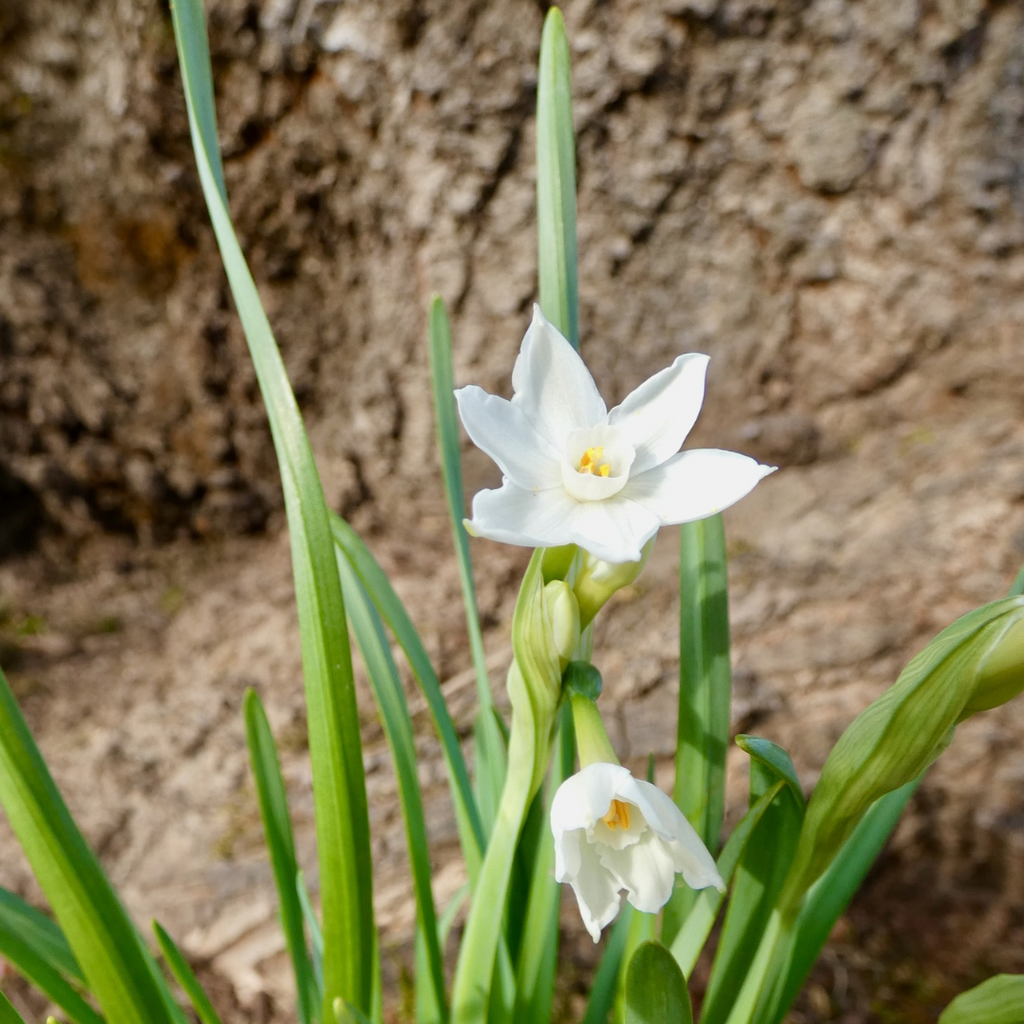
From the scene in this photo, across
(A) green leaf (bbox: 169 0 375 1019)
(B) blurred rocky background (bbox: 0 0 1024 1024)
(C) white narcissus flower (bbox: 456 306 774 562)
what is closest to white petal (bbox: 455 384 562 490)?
(C) white narcissus flower (bbox: 456 306 774 562)

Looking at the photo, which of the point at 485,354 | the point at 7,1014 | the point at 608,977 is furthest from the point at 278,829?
the point at 485,354

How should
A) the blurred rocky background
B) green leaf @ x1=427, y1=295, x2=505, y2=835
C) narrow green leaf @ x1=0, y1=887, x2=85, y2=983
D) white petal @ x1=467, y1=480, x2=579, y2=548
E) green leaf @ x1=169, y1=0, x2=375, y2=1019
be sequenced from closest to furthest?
white petal @ x1=467, y1=480, x2=579, y2=548 → green leaf @ x1=169, y1=0, x2=375, y2=1019 → narrow green leaf @ x1=0, y1=887, x2=85, y2=983 → green leaf @ x1=427, y1=295, x2=505, y2=835 → the blurred rocky background

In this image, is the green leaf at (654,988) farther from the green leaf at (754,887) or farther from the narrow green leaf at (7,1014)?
the narrow green leaf at (7,1014)

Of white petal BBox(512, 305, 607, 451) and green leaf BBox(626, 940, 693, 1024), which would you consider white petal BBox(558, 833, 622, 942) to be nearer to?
green leaf BBox(626, 940, 693, 1024)

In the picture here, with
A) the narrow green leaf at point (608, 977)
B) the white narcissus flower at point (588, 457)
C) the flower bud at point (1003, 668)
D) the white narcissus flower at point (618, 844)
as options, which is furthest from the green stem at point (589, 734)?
the narrow green leaf at point (608, 977)

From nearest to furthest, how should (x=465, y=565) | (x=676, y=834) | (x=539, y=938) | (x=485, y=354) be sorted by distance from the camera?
(x=676, y=834), (x=539, y=938), (x=465, y=565), (x=485, y=354)

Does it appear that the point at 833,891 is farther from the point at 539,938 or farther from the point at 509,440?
the point at 509,440

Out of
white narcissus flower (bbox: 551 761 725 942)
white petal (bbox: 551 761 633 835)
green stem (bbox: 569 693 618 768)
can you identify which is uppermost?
green stem (bbox: 569 693 618 768)
